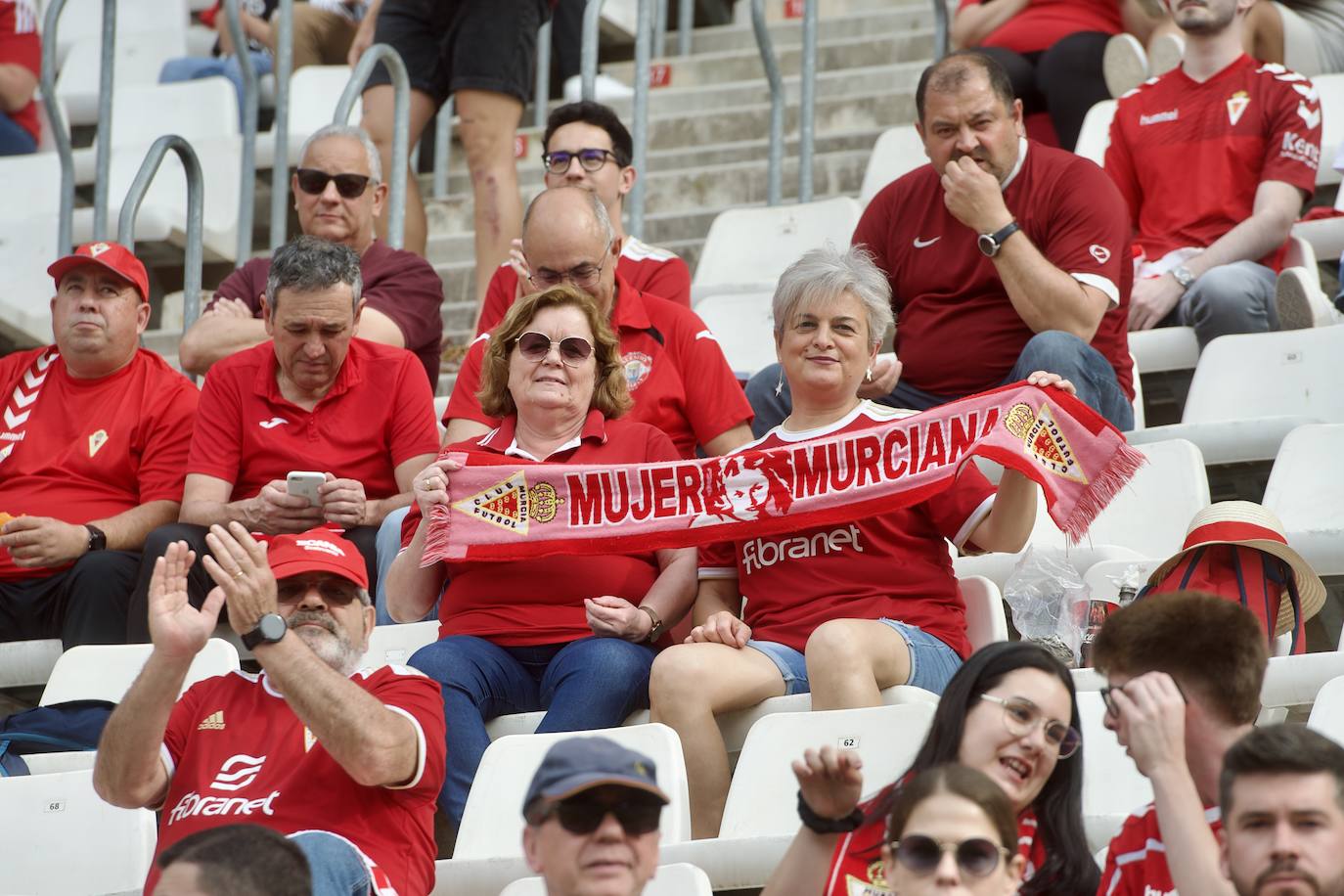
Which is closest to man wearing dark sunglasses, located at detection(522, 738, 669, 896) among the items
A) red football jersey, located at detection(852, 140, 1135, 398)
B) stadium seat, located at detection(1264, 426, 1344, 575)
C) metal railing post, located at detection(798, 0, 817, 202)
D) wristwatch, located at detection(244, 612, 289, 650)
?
wristwatch, located at detection(244, 612, 289, 650)

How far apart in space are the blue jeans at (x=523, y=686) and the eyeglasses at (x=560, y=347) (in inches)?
25.8

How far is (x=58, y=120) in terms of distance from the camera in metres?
7.27

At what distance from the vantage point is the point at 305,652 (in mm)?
3512

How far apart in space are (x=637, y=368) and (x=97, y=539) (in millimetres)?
1353

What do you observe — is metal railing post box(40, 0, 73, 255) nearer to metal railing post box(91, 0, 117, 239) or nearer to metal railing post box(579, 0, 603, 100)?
metal railing post box(91, 0, 117, 239)

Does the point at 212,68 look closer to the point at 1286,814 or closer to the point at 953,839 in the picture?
the point at 953,839

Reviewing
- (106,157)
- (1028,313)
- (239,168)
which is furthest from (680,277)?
(239,168)

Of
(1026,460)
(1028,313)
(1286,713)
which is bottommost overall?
(1286,713)

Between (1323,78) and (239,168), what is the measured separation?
3929 mm

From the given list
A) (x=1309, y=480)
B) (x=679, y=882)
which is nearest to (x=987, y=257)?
(x=1309, y=480)

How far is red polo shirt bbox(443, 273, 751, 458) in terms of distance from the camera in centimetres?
501

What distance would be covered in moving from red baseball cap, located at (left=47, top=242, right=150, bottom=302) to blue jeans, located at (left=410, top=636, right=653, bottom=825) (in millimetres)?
1826

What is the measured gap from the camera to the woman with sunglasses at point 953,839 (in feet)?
8.63

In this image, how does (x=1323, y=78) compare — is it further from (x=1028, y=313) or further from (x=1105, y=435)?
(x=1105, y=435)
